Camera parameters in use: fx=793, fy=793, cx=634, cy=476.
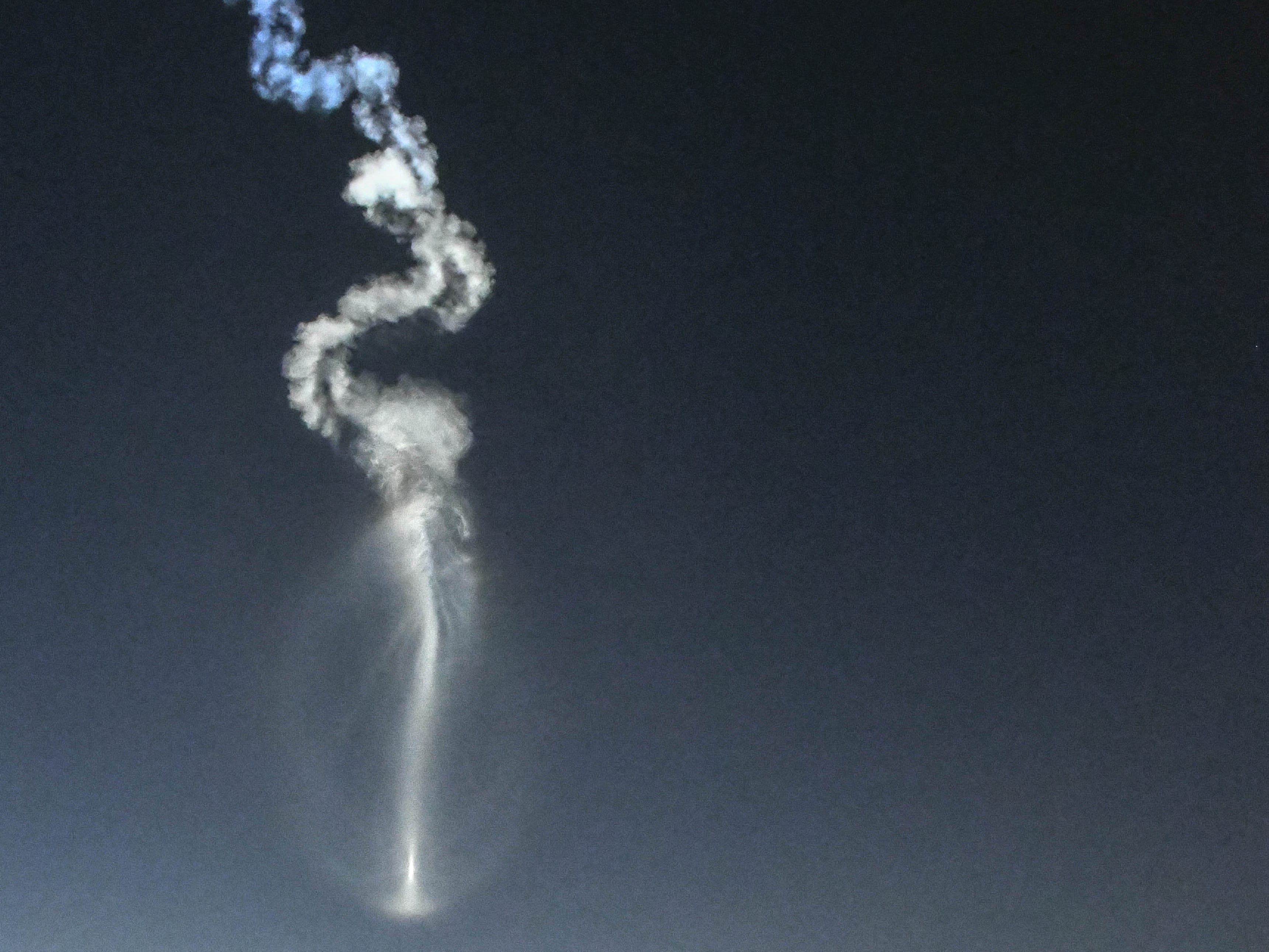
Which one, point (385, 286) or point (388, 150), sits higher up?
point (388, 150)

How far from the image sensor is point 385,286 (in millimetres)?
→ 19344

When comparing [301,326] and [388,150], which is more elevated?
[388,150]

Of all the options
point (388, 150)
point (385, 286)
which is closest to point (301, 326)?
point (385, 286)

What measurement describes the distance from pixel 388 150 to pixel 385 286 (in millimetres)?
3100

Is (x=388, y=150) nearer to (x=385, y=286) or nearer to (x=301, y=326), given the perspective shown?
Result: (x=385, y=286)

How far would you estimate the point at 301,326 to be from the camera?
19500 mm

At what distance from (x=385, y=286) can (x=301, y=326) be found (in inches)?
91.6

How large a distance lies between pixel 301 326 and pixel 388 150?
4723 millimetres
